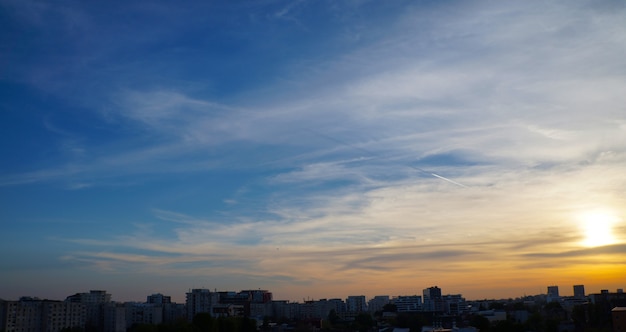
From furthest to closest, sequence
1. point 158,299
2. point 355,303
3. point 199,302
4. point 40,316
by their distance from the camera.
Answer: point 355,303, point 158,299, point 199,302, point 40,316

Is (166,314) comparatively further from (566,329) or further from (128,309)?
(566,329)

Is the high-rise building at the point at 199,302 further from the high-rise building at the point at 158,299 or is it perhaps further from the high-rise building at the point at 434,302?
the high-rise building at the point at 434,302

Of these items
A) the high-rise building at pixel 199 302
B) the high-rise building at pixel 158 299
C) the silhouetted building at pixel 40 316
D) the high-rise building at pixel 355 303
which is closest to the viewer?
the silhouetted building at pixel 40 316

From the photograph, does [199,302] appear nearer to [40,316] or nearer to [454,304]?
[40,316]

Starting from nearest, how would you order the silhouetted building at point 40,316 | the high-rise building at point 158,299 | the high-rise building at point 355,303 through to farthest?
the silhouetted building at point 40,316 → the high-rise building at point 158,299 → the high-rise building at point 355,303

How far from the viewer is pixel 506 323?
119ft

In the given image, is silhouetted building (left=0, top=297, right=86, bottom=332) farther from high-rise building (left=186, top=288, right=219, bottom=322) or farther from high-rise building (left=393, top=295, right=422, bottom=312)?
high-rise building (left=393, top=295, right=422, bottom=312)

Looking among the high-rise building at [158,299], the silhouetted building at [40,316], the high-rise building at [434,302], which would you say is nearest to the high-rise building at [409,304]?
the high-rise building at [434,302]

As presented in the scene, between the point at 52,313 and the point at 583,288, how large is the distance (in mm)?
114545

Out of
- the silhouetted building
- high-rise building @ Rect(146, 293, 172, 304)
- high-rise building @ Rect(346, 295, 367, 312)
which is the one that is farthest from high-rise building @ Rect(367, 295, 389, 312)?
the silhouetted building

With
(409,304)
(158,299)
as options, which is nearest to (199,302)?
(158,299)

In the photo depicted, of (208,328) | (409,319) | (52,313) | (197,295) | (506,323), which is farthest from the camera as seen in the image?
(197,295)

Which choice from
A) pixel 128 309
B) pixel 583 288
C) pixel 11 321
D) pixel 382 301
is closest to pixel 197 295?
pixel 128 309

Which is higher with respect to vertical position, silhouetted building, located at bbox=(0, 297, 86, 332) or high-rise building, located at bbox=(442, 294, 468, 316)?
silhouetted building, located at bbox=(0, 297, 86, 332)
